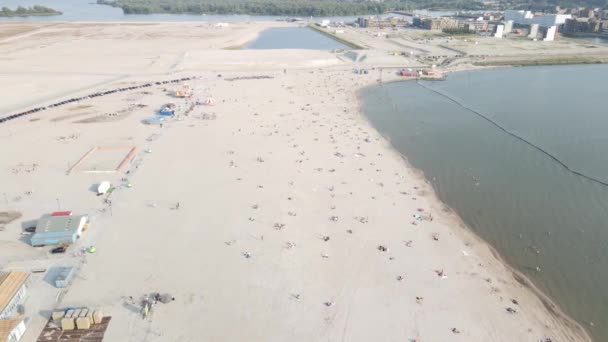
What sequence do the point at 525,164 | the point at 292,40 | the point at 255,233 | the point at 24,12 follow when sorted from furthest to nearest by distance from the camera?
the point at 24,12
the point at 292,40
the point at 525,164
the point at 255,233

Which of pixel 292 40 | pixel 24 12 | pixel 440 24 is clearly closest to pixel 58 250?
pixel 292 40

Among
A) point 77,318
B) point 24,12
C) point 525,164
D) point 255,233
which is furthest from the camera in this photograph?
point 24,12

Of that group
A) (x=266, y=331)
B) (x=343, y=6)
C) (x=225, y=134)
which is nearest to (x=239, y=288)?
(x=266, y=331)

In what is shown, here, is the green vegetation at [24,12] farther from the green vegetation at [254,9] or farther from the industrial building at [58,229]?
the industrial building at [58,229]

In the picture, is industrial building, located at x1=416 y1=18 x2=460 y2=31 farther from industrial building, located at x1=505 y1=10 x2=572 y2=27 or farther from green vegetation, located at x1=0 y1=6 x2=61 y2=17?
green vegetation, located at x1=0 y1=6 x2=61 y2=17

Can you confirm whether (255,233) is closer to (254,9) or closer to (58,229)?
(58,229)

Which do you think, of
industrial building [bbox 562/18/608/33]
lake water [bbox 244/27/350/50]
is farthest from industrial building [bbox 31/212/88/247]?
industrial building [bbox 562/18/608/33]
